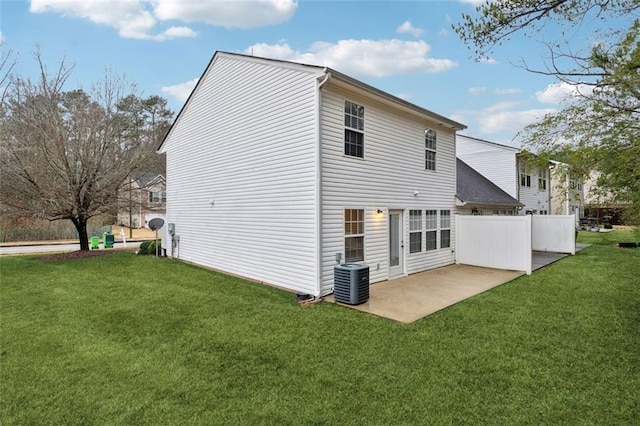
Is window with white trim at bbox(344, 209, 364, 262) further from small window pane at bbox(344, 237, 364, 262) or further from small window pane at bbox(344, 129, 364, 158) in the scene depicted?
small window pane at bbox(344, 129, 364, 158)

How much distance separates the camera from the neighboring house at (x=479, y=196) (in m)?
12.4

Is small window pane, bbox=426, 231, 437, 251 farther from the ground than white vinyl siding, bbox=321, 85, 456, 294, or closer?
closer

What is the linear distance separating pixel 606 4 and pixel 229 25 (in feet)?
36.0

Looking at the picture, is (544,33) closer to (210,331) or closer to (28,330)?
(210,331)

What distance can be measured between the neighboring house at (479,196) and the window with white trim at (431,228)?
158 centimetres

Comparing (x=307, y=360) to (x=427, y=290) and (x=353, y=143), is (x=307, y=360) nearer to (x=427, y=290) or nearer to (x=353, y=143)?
(x=427, y=290)

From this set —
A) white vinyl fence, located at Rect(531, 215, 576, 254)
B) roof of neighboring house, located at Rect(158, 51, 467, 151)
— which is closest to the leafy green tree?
roof of neighboring house, located at Rect(158, 51, 467, 151)

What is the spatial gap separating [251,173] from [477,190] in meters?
10.1

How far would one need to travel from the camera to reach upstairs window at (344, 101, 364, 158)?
321 inches

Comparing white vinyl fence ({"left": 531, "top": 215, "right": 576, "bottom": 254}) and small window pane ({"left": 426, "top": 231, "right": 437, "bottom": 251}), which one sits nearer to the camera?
small window pane ({"left": 426, "top": 231, "right": 437, "bottom": 251})

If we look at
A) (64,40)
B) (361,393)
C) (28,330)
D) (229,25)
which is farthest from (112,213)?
(361,393)

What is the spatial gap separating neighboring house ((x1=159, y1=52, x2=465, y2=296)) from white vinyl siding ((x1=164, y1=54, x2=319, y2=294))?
0.12 ft

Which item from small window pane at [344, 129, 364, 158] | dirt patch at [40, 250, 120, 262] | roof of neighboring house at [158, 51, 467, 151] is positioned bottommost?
dirt patch at [40, 250, 120, 262]

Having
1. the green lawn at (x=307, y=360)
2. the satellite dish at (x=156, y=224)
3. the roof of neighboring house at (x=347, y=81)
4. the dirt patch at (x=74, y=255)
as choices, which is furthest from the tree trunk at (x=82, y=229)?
the roof of neighboring house at (x=347, y=81)
